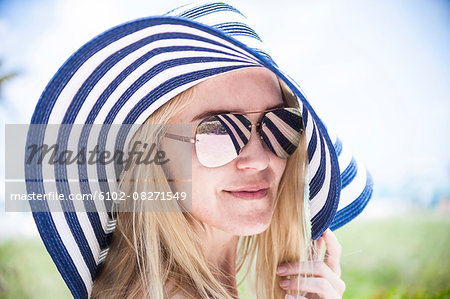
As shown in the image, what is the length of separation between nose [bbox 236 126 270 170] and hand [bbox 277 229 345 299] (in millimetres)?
507

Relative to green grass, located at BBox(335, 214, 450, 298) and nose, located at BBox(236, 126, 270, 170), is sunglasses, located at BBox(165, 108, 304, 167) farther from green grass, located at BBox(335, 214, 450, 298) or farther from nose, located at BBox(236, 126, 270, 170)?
green grass, located at BBox(335, 214, 450, 298)

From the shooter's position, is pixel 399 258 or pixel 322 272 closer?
pixel 322 272

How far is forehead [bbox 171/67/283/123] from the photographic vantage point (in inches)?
53.9

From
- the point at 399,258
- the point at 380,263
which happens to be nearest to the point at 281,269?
the point at 380,263

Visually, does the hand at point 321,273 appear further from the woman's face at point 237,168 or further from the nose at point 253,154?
the nose at point 253,154

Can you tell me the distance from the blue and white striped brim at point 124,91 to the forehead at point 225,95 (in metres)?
0.05

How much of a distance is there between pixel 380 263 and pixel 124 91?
5.93 m

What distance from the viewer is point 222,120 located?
1.34 meters

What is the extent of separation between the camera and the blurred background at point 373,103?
580 centimetres

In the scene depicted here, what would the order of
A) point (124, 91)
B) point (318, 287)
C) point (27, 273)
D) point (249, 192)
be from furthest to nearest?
point (27, 273) < point (318, 287) < point (249, 192) < point (124, 91)

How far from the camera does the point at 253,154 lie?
142 cm

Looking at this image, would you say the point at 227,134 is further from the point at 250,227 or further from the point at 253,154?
the point at 250,227

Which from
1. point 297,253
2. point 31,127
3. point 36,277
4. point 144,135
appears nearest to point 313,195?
point 297,253

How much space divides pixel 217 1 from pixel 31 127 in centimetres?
74
